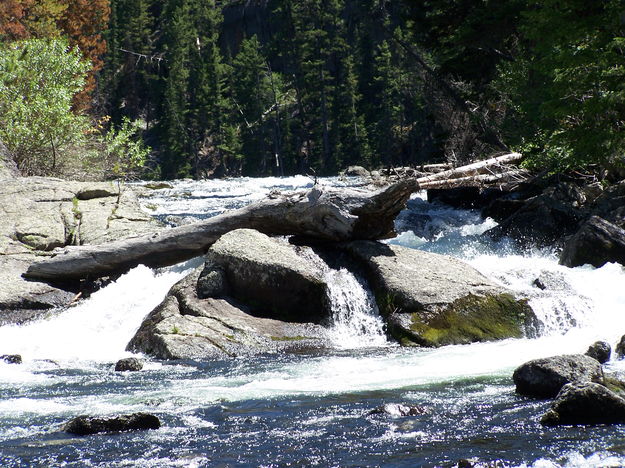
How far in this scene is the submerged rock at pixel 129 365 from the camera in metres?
10.2

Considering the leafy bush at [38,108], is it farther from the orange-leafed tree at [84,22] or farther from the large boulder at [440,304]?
the orange-leafed tree at [84,22]

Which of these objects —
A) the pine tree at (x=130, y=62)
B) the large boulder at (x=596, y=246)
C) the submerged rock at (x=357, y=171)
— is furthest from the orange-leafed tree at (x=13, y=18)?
the large boulder at (x=596, y=246)

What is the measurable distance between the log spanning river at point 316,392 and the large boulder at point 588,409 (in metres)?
0.15

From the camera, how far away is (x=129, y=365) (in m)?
10.2

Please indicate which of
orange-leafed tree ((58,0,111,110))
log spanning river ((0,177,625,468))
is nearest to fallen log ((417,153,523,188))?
log spanning river ((0,177,625,468))

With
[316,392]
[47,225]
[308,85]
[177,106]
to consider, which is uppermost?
[308,85]

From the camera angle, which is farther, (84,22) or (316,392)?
(84,22)

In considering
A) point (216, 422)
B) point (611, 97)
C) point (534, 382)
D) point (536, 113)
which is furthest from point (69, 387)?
point (536, 113)

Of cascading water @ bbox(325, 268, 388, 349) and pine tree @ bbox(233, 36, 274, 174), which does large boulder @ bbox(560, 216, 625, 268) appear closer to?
cascading water @ bbox(325, 268, 388, 349)

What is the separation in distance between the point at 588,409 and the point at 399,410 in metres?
1.74

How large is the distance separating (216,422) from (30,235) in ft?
33.2

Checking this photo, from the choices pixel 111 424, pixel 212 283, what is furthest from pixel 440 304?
pixel 111 424

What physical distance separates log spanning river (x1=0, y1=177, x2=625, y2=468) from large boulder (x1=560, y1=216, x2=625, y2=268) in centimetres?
35

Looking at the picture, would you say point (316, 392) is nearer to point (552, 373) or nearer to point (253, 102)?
point (552, 373)
